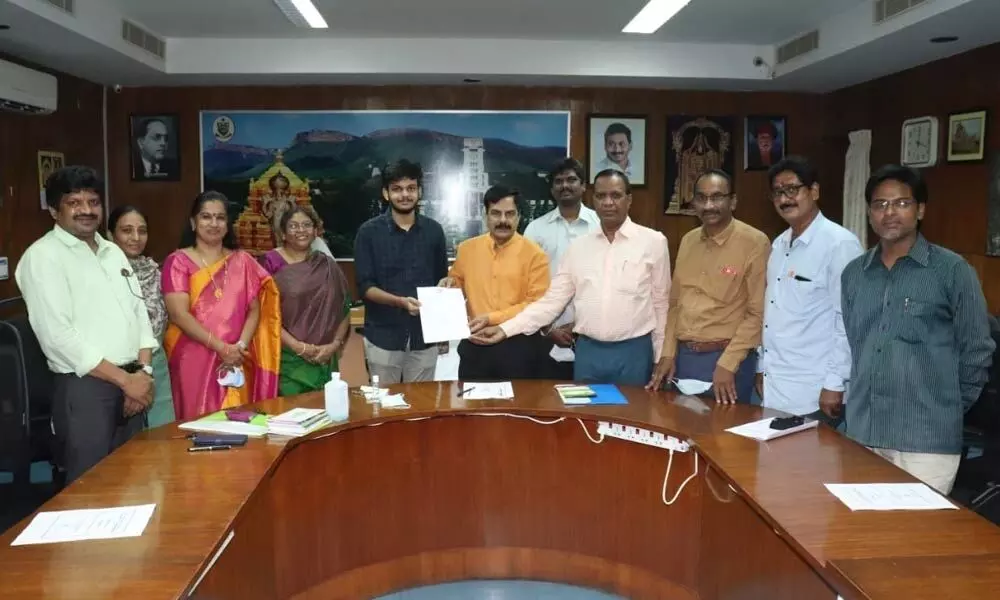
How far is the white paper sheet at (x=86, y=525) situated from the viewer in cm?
174

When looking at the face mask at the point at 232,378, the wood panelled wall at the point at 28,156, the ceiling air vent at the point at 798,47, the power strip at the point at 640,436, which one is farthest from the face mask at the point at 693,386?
the wood panelled wall at the point at 28,156

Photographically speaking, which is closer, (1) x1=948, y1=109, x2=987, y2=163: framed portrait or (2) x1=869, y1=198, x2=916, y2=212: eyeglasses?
(2) x1=869, y1=198, x2=916, y2=212: eyeglasses

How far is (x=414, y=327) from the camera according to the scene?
12.0 feet

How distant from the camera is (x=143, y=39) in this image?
5387 mm

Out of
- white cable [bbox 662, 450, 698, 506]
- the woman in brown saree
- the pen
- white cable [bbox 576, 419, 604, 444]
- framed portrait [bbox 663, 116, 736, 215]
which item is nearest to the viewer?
the pen

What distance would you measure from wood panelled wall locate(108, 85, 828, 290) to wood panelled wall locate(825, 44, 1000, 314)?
88 cm

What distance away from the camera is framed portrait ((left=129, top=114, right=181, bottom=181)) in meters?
6.52

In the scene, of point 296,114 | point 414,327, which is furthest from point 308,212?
point 296,114

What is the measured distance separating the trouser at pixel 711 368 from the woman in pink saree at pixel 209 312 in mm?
1924

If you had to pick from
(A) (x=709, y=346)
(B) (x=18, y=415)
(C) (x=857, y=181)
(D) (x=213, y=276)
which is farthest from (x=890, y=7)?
(B) (x=18, y=415)

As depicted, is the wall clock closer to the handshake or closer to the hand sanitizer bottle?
the handshake

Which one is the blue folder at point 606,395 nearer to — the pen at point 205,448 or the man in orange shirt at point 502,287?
the man in orange shirt at point 502,287

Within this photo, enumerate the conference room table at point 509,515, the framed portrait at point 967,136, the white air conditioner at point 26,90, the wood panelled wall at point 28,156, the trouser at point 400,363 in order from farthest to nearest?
the wood panelled wall at point 28,156, the framed portrait at point 967,136, the white air conditioner at point 26,90, the trouser at point 400,363, the conference room table at point 509,515

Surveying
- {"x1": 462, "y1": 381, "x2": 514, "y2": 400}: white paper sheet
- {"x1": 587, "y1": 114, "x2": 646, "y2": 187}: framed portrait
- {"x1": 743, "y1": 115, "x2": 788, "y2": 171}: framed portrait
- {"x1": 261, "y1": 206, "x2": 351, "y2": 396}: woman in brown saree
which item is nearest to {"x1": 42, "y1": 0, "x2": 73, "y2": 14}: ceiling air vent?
{"x1": 261, "y1": 206, "x2": 351, "y2": 396}: woman in brown saree
